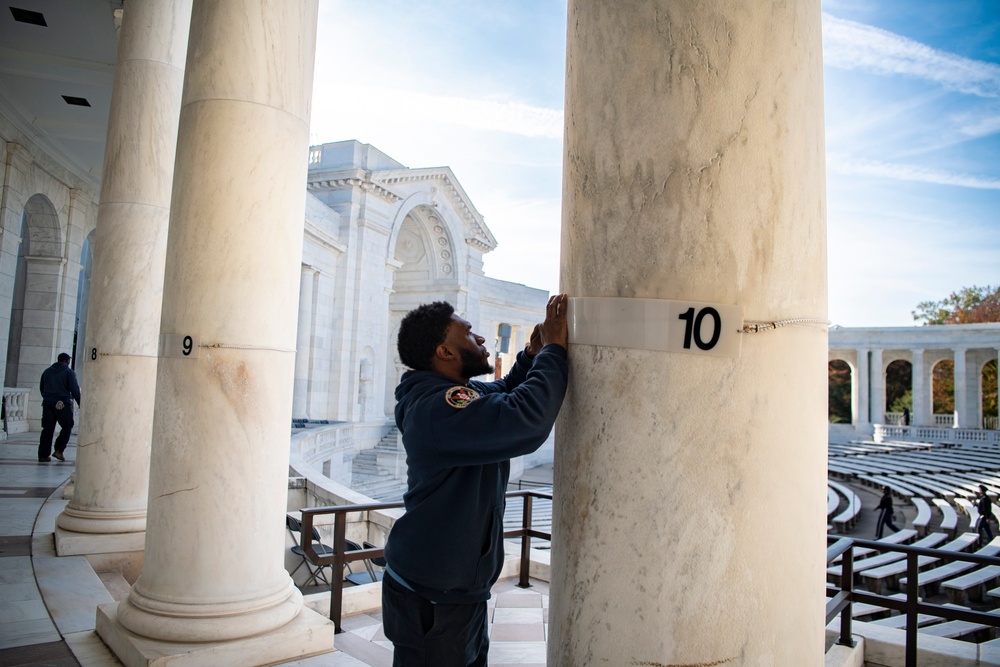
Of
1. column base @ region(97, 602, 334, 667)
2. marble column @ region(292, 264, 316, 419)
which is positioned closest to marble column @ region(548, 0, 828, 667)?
column base @ region(97, 602, 334, 667)

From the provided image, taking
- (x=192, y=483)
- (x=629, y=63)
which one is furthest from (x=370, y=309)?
(x=629, y=63)

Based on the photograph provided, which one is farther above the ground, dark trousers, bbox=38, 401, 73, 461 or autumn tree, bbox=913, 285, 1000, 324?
autumn tree, bbox=913, 285, 1000, 324

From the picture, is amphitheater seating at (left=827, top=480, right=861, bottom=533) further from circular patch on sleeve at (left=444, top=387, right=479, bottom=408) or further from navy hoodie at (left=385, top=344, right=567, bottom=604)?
circular patch on sleeve at (left=444, top=387, right=479, bottom=408)

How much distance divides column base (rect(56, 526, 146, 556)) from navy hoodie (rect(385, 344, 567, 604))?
5092mm

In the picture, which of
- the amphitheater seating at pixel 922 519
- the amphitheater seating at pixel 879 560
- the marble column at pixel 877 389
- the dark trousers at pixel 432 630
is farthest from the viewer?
the marble column at pixel 877 389

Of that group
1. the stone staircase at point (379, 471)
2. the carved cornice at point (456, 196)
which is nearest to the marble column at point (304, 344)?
the stone staircase at point (379, 471)

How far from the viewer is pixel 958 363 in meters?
51.0

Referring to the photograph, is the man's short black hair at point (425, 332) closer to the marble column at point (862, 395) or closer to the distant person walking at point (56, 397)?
the distant person walking at point (56, 397)

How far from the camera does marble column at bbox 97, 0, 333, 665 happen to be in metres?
4.46

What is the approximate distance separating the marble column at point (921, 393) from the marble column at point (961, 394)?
215cm

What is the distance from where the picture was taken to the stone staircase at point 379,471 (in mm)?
25891

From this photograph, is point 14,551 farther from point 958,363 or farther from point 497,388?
point 958,363

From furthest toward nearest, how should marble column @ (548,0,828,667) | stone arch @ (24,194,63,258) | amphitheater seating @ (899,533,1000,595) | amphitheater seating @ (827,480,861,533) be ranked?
1. amphitheater seating @ (827,480,861,533)
2. stone arch @ (24,194,63,258)
3. amphitheater seating @ (899,533,1000,595)
4. marble column @ (548,0,828,667)

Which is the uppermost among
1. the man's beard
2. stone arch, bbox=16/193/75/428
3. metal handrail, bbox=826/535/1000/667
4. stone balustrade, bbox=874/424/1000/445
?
stone arch, bbox=16/193/75/428
